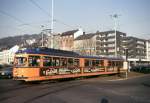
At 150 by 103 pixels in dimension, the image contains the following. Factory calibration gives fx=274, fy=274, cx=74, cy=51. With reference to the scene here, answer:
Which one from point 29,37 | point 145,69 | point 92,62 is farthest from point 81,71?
point 29,37

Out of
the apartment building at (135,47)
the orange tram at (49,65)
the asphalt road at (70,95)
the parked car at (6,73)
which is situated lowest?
the asphalt road at (70,95)

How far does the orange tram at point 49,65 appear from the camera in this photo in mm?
21969

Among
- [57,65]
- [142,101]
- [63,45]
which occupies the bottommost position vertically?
[142,101]

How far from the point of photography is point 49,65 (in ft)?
78.7

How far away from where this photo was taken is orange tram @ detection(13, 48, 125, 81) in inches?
865

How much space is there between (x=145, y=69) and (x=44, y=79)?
140 feet

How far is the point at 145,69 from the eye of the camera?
6194 centimetres

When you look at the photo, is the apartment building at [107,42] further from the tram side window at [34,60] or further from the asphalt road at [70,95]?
the asphalt road at [70,95]

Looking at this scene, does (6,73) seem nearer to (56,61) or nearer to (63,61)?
(63,61)

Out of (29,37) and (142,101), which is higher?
(29,37)

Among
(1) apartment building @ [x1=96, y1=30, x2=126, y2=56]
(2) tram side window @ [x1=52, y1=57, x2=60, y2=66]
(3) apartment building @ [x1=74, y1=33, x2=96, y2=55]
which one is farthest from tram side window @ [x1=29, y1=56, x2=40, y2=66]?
(1) apartment building @ [x1=96, y1=30, x2=126, y2=56]

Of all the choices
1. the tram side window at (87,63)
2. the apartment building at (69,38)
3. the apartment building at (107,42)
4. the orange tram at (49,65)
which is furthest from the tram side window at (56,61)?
the apartment building at (69,38)

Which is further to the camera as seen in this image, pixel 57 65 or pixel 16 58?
pixel 57 65

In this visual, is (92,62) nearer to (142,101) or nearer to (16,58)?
(16,58)
